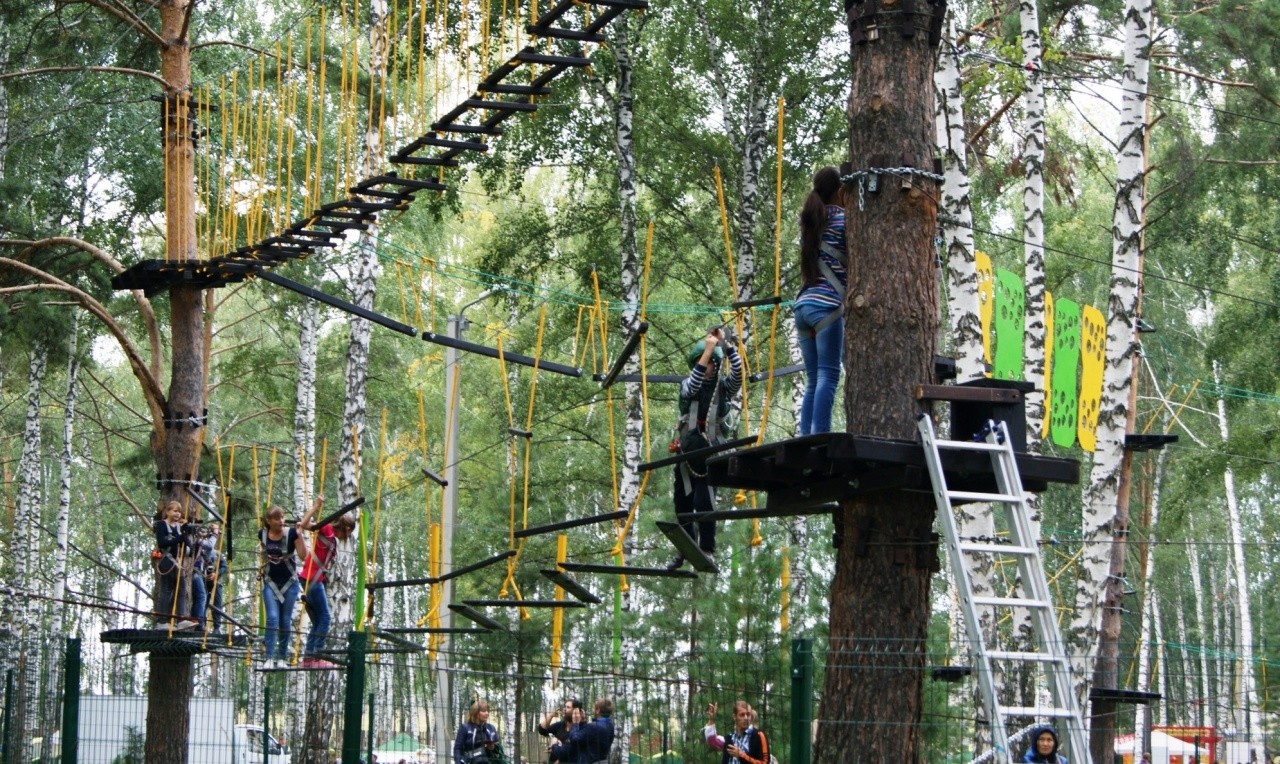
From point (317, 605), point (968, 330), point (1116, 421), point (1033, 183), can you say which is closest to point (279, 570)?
point (317, 605)

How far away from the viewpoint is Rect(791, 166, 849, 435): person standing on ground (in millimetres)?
8547

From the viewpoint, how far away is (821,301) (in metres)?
8.57

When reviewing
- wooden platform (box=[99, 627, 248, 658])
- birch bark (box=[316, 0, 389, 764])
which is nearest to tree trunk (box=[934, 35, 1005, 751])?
birch bark (box=[316, 0, 389, 764])

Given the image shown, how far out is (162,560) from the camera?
1294cm

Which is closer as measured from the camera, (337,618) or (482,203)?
(337,618)

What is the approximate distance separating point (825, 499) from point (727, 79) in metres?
16.6

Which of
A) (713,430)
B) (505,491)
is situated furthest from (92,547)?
(713,430)

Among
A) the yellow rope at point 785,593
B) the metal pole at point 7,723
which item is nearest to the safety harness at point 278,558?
the metal pole at point 7,723

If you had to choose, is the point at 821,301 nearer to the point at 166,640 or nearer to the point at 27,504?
the point at 166,640

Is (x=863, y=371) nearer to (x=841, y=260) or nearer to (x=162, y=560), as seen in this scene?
(x=841, y=260)

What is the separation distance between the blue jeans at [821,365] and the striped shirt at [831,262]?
0.13 ft

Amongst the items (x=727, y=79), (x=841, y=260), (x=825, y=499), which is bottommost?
(x=825, y=499)

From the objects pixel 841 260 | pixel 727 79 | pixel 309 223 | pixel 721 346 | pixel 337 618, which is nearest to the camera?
pixel 841 260

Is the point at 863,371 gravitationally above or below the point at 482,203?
below
